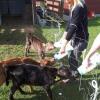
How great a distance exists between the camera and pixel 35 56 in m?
8.89

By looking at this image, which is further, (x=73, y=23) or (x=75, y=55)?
(x=75, y=55)

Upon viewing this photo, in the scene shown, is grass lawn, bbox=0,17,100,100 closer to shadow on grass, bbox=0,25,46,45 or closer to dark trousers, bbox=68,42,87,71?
shadow on grass, bbox=0,25,46,45

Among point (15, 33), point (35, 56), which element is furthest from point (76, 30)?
point (15, 33)

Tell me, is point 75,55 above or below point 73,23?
below

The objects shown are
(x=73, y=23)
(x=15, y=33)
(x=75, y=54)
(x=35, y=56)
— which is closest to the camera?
(x=73, y=23)

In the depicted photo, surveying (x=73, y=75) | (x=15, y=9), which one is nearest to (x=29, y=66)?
(x=73, y=75)

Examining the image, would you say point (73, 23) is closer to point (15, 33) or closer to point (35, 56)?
point (35, 56)

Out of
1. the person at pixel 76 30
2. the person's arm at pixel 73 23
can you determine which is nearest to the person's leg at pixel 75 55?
the person at pixel 76 30

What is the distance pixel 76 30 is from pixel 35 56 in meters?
2.62

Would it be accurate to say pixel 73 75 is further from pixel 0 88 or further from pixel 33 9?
pixel 33 9

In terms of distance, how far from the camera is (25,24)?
1324cm

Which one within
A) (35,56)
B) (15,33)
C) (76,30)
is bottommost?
(15,33)

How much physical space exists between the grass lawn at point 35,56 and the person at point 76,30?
45 cm

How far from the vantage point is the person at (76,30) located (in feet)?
20.3
